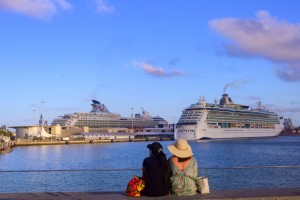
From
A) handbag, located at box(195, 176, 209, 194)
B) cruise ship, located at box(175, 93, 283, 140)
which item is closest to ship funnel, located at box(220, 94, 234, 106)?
cruise ship, located at box(175, 93, 283, 140)

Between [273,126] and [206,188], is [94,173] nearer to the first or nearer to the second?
[206,188]

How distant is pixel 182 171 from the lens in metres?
7.23

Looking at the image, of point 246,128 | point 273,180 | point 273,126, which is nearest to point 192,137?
point 246,128

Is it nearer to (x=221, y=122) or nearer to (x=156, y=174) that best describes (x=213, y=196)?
(x=156, y=174)

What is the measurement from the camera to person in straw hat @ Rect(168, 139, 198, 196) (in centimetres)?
719

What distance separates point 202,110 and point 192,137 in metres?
7.39

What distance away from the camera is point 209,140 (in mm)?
96750

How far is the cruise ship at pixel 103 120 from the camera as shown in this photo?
13759 cm

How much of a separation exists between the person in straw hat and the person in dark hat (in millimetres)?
129

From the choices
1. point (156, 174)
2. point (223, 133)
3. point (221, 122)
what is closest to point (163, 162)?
point (156, 174)

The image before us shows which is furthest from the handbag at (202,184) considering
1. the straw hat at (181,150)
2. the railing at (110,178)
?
the railing at (110,178)

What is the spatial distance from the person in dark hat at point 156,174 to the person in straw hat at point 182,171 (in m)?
0.13

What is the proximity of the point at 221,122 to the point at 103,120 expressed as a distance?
5139cm

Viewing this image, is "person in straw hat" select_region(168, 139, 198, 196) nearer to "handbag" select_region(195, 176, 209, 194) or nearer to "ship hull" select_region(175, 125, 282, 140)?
"handbag" select_region(195, 176, 209, 194)
